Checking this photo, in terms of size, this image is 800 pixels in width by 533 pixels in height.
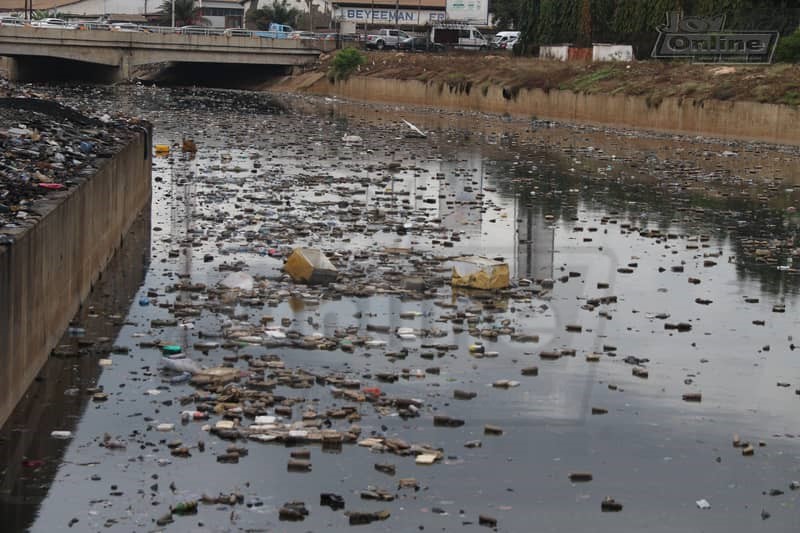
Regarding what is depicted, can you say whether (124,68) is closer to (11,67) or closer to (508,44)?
(11,67)

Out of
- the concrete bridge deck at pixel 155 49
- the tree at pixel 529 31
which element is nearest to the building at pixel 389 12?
the concrete bridge deck at pixel 155 49

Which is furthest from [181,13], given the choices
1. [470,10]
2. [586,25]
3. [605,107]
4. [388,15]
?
[605,107]

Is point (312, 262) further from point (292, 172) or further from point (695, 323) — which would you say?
point (292, 172)

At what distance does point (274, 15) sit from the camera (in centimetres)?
12638

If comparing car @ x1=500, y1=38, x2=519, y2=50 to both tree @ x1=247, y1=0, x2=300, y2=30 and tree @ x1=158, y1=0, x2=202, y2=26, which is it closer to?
tree @ x1=247, y1=0, x2=300, y2=30

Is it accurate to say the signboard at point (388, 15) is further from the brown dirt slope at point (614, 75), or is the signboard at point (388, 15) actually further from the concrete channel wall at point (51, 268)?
the concrete channel wall at point (51, 268)

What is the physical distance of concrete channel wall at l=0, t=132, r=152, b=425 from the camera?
35.6 feet

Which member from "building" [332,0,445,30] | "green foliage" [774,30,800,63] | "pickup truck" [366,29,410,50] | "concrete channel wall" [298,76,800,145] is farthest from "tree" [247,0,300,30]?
"green foliage" [774,30,800,63]

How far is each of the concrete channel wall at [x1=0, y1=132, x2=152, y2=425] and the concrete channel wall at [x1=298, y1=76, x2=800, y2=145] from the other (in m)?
28.5

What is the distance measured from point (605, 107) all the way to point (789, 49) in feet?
24.3

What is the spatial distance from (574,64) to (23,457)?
50693 millimetres

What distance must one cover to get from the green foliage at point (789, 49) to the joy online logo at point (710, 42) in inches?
28.0

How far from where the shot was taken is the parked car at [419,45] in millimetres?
84312

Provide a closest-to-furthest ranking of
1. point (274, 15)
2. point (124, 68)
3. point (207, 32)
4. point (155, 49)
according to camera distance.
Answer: point (155, 49), point (124, 68), point (207, 32), point (274, 15)
